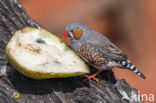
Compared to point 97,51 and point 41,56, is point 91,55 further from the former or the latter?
point 41,56

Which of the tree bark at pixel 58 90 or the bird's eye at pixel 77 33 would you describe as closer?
the tree bark at pixel 58 90

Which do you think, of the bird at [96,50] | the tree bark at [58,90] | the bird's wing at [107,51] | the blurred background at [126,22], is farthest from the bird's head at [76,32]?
the blurred background at [126,22]

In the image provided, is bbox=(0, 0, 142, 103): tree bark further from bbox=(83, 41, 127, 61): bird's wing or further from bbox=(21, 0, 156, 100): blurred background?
bbox=(21, 0, 156, 100): blurred background

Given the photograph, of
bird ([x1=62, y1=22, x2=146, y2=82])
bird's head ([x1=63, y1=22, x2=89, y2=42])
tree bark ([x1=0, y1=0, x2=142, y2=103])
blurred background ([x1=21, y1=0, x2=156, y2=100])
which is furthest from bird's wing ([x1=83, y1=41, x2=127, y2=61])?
blurred background ([x1=21, y1=0, x2=156, y2=100])

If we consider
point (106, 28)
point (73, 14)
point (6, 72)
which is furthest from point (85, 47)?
point (106, 28)

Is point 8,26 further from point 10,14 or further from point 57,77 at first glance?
point 57,77

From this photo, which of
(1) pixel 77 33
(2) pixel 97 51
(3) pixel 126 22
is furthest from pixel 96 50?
(3) pixel 126 22

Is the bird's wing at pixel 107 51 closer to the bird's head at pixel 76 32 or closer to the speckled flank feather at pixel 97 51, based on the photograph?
the speckled flank feather at pixel 97 51
